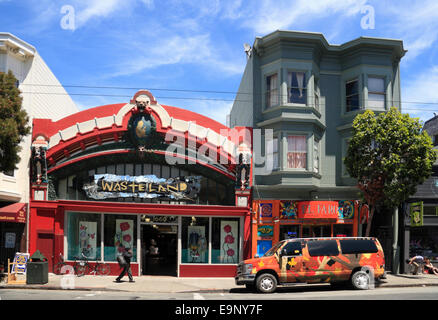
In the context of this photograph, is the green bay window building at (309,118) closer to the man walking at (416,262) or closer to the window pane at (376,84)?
the window pane at (376,84)

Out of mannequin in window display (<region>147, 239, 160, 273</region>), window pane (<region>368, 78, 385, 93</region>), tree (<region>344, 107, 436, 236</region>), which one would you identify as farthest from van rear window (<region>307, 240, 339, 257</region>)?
window pane (<region>368, 78, 385, 93</region>)

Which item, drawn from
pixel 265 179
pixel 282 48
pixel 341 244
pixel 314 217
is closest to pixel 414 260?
A: pixel 314 217

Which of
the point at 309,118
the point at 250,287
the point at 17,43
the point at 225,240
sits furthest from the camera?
the point at 309,118

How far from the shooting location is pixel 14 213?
2012 centimetres

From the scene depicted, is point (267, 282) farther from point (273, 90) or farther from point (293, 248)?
point (273, 90)

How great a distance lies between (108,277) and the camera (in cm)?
2053

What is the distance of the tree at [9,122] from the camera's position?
55.8 ft

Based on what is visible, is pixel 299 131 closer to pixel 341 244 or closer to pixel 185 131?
pixel 185 131

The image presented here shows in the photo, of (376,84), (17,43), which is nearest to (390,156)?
(376,84)

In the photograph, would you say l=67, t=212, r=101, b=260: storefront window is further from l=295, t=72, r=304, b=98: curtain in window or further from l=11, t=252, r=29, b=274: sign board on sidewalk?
l=295, t=72, r=304, b=98: curtain in window

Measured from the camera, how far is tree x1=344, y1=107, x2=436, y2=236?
62.9 feet

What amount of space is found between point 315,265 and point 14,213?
13028mm

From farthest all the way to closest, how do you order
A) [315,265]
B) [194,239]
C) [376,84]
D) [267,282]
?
[376,84] < [194,239] < [315,265] < [267,282]

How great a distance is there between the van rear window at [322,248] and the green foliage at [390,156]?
13.4 feet
